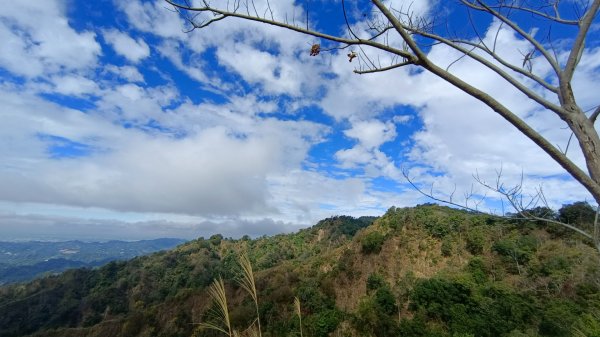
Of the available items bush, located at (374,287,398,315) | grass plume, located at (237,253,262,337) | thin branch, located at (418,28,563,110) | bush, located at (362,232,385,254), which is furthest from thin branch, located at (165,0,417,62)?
bush, located at (362,232,385,254)

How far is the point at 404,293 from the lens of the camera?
31781mm

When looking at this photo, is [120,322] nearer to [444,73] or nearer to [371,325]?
[371,325]

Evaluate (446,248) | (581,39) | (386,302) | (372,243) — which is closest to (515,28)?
(581,39)

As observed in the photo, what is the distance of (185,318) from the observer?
119 feet

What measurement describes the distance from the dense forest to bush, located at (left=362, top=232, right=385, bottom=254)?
0.12 metres

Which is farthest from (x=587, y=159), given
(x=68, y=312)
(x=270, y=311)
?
(x=68, y=312)

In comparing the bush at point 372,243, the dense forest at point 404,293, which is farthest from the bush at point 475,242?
the bush at point 372,243

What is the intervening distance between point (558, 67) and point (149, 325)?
42.4 metres

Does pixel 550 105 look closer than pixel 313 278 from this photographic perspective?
Yes

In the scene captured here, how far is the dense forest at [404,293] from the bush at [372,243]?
0.40 ft

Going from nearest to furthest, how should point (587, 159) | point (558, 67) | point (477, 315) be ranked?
point (587, 159) < point (558, 67) < point (477, 315)

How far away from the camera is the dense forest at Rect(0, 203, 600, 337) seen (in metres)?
23.0

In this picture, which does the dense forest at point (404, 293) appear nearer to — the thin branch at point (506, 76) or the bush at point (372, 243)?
the bush at point (372, 243)

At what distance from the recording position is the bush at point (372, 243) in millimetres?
40500
